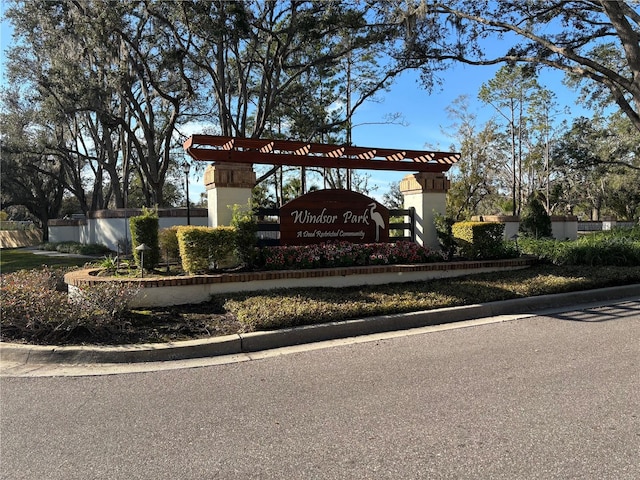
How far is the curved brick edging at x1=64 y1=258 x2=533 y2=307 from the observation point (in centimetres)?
679

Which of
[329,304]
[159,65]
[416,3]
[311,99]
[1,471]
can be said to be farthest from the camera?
[311,99]

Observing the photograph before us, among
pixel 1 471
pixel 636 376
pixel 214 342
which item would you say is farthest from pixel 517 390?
pixel 1 471

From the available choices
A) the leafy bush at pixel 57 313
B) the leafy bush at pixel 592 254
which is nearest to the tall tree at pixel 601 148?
the leafy bush at pixel 592 254

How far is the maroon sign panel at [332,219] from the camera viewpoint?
8.95m

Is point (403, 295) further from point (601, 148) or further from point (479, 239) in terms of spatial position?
point (601, 148)

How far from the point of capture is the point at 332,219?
30.6 ft

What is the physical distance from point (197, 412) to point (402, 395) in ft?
5.92

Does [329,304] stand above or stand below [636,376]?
above

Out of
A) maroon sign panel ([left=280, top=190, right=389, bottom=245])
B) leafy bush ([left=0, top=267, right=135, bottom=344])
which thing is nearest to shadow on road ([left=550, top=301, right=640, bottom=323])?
maroon sign panel ([left=280, top=190, right=389, bottom=245])

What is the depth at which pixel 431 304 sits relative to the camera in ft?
23.3

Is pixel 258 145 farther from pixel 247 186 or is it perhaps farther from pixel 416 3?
pixel 416 3

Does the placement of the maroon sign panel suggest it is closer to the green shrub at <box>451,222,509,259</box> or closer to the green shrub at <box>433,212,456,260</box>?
the green shrub at <box>433,212,456,260</box>

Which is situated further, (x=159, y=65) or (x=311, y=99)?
(x=311, y=99)

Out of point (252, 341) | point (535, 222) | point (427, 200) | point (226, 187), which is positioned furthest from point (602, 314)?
point (535, 222)
